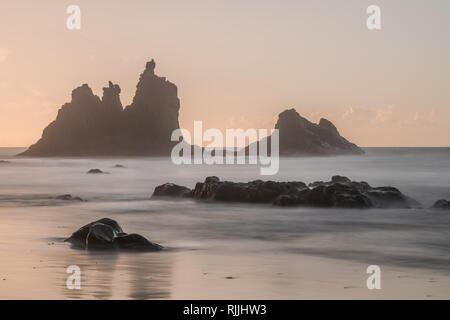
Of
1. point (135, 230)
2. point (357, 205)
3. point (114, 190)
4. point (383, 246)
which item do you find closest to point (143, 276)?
point (383, 246)

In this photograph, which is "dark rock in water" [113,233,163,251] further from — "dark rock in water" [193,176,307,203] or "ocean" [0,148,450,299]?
"dark rock in water" [193,176,307,203]

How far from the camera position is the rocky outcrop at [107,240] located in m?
17.9

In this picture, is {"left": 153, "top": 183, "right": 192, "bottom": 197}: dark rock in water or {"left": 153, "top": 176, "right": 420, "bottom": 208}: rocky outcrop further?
{"left": 153, "top": 183, "right": 192, "bottom": 197}: dark rock in water

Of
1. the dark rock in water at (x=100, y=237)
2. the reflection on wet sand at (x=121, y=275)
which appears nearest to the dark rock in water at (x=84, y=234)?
the dark rock in water at (x=100, y=237)

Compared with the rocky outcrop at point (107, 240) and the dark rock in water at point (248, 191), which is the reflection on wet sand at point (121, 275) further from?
the dark rock in water at point (248, 191)

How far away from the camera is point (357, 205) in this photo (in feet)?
102

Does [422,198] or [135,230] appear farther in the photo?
[422,198]

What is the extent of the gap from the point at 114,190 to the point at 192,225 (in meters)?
24.4

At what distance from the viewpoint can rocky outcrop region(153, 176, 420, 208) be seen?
104ft

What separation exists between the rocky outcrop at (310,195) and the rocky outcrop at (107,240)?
1459cm

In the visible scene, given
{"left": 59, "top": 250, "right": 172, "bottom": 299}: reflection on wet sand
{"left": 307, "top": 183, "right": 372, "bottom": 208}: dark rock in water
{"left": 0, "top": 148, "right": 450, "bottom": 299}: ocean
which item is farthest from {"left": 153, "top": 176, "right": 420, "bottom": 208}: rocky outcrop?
{"left": 59, "top": 250, "right": 172, "bottom": 299}: reflection on wet sand

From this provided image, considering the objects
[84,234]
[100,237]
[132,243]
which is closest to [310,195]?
[84,234]

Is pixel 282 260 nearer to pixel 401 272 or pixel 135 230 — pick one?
pixel 401 272

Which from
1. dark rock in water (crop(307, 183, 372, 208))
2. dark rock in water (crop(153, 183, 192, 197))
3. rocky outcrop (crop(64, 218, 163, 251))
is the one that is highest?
rocky outcrop (crop(64, 218, 163, 251))
